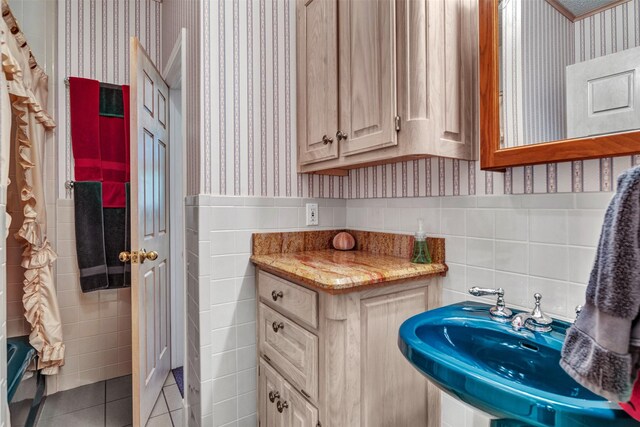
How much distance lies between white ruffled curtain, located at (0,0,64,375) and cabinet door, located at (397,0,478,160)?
186 cm

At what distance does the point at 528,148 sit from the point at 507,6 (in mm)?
465

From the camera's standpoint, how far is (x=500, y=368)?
3.04ft

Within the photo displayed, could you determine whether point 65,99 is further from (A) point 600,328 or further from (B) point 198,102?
(A) point 600,328

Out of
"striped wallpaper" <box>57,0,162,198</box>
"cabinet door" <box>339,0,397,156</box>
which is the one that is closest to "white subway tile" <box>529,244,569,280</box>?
"cabinet door" <box>339,0,397,156</box>

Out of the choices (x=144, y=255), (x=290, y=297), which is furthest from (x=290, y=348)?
(x=144, y=255)

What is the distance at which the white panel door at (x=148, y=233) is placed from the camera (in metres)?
1.62

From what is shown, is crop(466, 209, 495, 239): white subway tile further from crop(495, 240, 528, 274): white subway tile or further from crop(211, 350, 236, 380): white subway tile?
crop(211, 350, 236, 380): white subway tile

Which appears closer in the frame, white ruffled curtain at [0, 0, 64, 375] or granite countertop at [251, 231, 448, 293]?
granite countertop at [251, 231, 448, 293]

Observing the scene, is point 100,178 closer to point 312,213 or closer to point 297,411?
point 312,213

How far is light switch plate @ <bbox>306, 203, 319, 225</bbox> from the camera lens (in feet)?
5.67

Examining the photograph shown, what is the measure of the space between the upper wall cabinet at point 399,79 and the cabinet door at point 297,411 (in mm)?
923

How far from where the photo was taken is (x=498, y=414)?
2.04 ft

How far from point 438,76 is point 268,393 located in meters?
1.45

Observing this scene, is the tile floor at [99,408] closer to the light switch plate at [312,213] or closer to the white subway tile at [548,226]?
the light switch plate at [312,213]
